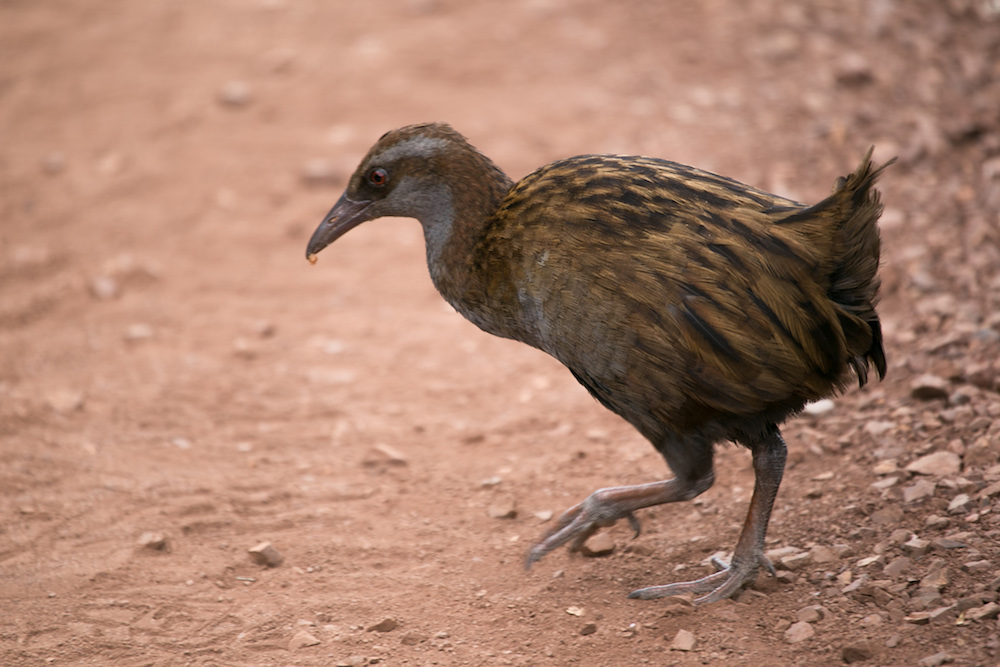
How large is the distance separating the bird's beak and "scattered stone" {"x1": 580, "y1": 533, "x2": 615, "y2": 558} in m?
1.83

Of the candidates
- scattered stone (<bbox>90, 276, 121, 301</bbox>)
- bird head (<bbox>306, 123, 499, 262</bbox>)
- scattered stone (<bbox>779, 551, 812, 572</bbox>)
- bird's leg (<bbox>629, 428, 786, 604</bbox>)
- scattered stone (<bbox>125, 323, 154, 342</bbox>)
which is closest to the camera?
bird's leg (<bbox>629, 428, 786, 604</bbox>)

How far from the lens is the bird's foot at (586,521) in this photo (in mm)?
4055

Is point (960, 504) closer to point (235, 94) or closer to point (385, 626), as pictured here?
point (385, 626)

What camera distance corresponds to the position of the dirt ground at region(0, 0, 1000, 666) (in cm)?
387

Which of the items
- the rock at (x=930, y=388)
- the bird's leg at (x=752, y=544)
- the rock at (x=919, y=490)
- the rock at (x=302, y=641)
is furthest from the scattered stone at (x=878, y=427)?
the rock at (x=302, y=641)

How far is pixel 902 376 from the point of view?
5.01 meters

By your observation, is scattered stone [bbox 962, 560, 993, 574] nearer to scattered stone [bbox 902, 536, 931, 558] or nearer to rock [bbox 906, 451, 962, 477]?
scattered stone [bbox 902, 536, 931, 558]

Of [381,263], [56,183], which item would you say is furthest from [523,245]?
[56,183]

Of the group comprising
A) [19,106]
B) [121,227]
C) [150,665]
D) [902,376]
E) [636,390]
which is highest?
[19,106]

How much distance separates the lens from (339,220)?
452cm

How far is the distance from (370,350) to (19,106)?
187 inches

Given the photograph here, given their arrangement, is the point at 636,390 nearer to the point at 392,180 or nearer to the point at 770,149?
the point at 392,180

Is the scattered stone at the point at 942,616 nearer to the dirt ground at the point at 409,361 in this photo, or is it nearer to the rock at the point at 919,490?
the dirt ground at the point at 409,361

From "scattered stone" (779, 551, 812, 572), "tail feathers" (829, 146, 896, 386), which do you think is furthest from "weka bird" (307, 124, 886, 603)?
"scattered stone" (779, 551, 812, 572)
